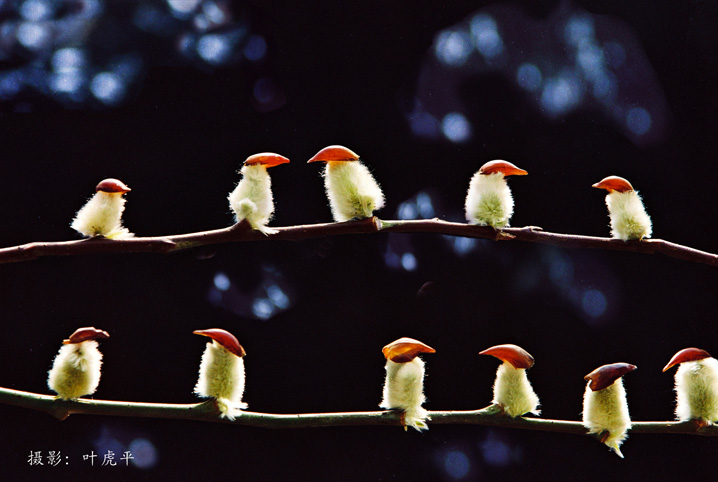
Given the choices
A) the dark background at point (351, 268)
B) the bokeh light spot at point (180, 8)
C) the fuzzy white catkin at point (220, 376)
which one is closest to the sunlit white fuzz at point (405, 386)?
the fuzzy white catkin at point (220, 376)

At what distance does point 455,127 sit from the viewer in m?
0.69

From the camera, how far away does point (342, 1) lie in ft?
2.24

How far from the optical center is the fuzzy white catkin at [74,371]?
15.9 inches

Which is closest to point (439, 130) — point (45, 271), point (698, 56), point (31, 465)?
point (698, 56)

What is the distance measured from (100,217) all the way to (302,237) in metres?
0.13

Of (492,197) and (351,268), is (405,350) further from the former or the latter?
(351,268)

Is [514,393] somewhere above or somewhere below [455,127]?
below

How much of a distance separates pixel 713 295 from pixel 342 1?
20.8 inches

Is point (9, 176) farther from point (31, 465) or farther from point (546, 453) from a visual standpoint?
point (546, 453)

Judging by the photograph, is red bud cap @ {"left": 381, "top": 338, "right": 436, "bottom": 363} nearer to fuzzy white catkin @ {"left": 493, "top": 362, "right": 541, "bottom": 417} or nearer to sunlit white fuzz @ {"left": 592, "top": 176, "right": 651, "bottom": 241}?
fuzzy white catkin @ {"left": 493, "top": 362, "right": 541, "bottom": 417}

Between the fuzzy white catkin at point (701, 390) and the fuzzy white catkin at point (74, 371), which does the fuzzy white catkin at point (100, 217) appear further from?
the fuzzy white catkin at point (701, 390)

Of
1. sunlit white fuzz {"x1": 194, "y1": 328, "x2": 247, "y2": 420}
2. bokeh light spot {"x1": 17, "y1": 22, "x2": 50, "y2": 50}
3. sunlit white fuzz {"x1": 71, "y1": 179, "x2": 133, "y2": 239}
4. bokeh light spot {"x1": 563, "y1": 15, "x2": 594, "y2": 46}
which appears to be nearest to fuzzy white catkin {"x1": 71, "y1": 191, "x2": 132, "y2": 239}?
sunlit white fuzz {"x1": 71, "y1": 179, "x2": 133, "y2": 239}

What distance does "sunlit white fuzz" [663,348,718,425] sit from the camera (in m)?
0.43

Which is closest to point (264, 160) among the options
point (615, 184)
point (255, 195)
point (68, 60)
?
point (255, 195)
